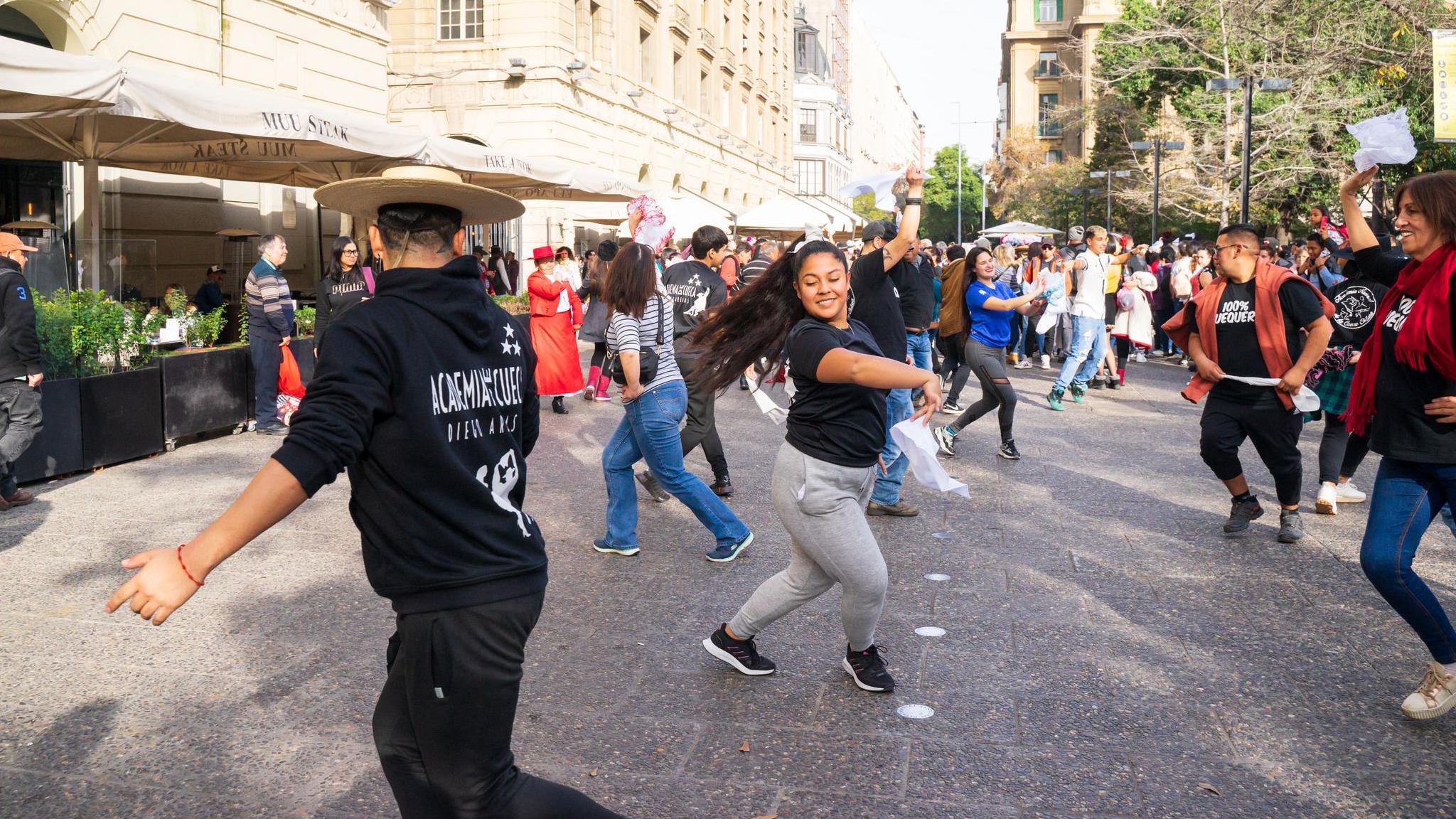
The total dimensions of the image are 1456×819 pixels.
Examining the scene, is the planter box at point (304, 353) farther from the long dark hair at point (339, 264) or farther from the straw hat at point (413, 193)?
the straw hat at point (413, 193)

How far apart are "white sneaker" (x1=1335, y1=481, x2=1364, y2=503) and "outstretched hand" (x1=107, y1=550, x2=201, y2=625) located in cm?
767

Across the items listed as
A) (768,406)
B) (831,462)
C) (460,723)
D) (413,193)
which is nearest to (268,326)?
(768,406)

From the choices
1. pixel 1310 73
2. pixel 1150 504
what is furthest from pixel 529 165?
pixel 1310 73

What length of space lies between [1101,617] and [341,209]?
13.0 feet

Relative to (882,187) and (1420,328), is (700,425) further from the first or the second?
(1420,328)

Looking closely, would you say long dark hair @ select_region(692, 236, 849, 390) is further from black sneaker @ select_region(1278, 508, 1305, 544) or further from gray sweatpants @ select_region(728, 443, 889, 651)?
black sneaker @ select_region(1278, 508, 1305, 544)

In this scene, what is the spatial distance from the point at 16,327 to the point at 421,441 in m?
5.99

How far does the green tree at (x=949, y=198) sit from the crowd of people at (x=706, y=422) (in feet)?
333

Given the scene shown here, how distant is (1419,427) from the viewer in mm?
4258

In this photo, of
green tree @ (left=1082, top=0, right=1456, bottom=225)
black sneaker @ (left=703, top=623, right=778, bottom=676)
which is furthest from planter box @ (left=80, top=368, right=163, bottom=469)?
green tree @ (left=1082, top=0, right=1456, bottom=225)

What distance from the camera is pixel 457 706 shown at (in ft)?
8.05

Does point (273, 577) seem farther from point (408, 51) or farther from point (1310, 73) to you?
point (408, 51)

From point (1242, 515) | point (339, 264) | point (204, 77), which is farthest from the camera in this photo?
point (204, 77)

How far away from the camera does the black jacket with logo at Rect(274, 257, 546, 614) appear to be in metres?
2.35
